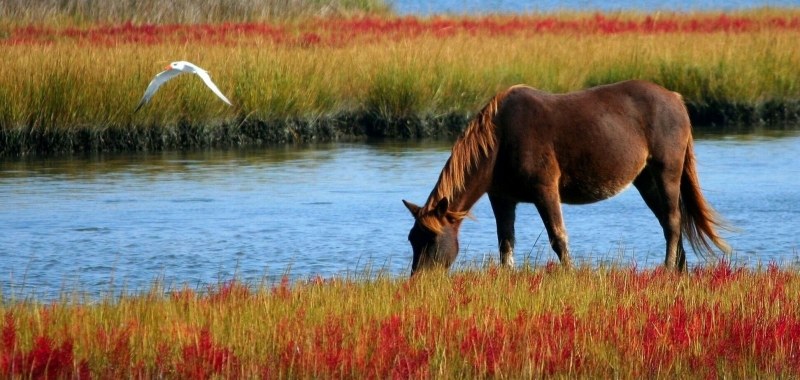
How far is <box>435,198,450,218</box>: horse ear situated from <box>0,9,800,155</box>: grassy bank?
934 cm

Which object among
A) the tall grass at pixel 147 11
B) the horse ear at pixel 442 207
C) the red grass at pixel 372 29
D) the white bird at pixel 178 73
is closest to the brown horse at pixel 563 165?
the horse ear at pixel 442 207

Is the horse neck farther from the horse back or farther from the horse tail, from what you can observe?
the horse tail

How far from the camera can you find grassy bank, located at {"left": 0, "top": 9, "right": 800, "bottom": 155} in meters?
15.8

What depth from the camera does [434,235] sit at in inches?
289

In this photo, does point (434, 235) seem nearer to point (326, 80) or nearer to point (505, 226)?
point (505, 226)

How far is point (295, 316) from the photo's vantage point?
630 cm

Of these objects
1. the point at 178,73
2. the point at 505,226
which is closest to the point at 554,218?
the point at 505,226

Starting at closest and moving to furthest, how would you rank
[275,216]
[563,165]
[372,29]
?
[563,165]
[275,216]
[372,29]

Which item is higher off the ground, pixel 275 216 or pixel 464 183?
pixel 464 183

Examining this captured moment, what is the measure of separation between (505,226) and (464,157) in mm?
661

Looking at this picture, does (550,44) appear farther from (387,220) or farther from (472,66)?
(387,220)

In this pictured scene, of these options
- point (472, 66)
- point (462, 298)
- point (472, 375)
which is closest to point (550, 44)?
point (472, 66)

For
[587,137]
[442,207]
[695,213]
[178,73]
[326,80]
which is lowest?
[695,213]

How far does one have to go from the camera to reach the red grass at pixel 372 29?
69.9 ft
